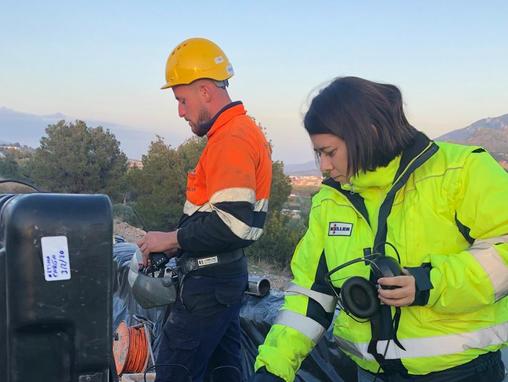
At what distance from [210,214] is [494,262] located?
1.53 meters

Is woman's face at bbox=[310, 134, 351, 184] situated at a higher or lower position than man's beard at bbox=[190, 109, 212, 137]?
lower

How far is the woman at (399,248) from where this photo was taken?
66.6 inches

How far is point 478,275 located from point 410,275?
0.19m

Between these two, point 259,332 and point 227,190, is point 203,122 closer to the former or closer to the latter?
point 227,190

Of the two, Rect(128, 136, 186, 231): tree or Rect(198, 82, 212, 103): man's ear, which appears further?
Rect(128, 136, 186, 231): tree

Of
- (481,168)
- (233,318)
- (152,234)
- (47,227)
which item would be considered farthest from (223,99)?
(47,227)

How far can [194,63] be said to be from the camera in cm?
316

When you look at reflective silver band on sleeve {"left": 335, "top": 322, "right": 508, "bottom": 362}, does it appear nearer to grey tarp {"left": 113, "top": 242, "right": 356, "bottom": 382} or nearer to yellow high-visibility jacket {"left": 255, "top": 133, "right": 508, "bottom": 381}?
yellow high-visibility jacket {"left": 255, "top": 133, "right": 508, "bottom": 381}

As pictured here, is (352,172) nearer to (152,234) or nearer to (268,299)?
(152,234)

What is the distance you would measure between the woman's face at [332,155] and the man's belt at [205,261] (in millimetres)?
1143

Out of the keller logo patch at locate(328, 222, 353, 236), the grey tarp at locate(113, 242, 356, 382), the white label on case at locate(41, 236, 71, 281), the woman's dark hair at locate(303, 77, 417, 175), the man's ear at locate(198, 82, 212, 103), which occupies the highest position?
the man's ear at locate(198, 82, 212, 103)

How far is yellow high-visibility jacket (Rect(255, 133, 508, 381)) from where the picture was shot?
1.68 meters

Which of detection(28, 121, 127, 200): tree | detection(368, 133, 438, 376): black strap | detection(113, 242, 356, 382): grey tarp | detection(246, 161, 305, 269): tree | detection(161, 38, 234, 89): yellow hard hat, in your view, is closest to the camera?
detection(368, 133, 438, 376): black strap

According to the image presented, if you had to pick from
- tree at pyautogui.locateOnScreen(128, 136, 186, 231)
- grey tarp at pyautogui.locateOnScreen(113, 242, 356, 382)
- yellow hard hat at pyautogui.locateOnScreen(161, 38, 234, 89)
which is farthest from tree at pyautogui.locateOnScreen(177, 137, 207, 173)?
yellow hard hat at pyautogui.locateOnScreen(161, 38, 234, 89)
